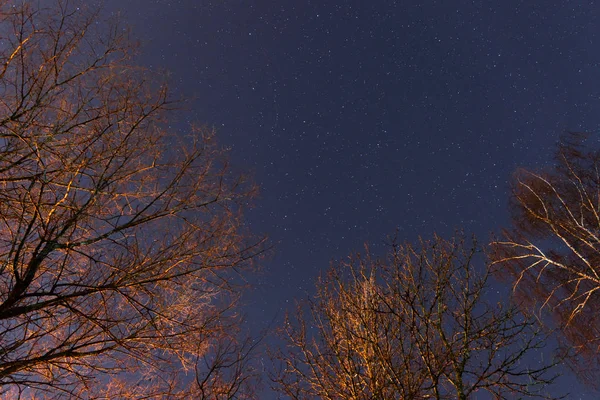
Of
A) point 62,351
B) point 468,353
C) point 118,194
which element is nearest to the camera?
point 62,351

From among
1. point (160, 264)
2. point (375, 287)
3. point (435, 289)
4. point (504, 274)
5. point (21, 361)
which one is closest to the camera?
point (21, 361)

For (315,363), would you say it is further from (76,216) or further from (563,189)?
(563,189)

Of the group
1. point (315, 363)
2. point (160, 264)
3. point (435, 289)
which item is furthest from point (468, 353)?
point (160, 264)

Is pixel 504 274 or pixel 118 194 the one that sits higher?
pixel 118 194

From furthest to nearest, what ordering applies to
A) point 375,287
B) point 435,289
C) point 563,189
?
point 563,189 → point 375,287 → point 435,289

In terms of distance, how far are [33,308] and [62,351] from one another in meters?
0.63

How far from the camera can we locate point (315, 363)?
5.70m

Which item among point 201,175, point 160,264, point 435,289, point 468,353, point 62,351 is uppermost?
point 201,175

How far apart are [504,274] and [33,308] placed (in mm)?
9796

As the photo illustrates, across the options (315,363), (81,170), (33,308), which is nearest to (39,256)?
(33,308)

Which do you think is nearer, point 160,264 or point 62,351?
point 62,351

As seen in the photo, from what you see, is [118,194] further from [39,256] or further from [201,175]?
[39,256]

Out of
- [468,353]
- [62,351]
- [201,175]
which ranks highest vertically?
[201,175]

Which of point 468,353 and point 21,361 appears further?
point 468,353
